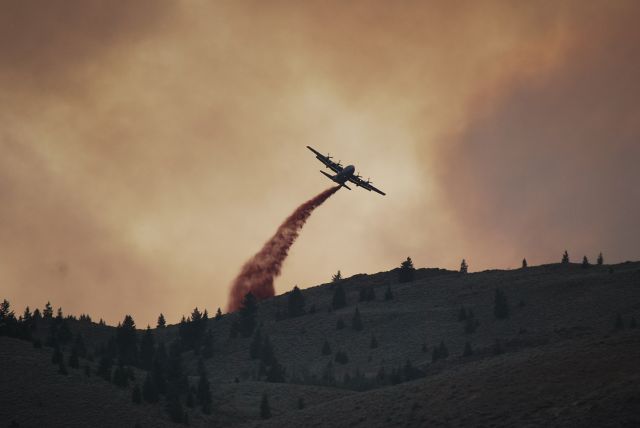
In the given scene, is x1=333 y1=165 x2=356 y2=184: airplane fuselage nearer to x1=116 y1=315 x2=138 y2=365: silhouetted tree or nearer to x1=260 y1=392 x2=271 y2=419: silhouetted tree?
x1=260 y1=392 x2=271 y2=419: silhouetted tree

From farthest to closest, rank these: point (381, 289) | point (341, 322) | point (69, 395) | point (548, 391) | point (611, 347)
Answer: point (381, 289), point (341, 322), point (69, 395), point (611, 347), point (548, 391)

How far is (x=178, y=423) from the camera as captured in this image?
10169cm

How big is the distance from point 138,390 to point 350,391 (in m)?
27.7

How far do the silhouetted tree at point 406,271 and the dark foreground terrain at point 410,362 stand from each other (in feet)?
7.86

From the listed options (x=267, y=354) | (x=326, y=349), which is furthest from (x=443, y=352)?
(x=267, y=354)

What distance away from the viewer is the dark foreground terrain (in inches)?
3051

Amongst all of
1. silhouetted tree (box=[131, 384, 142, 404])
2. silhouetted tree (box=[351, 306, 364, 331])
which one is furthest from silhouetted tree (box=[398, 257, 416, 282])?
silhouetted tree (box=[131, 384, 142, 404])

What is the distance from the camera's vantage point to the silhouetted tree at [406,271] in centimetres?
18688

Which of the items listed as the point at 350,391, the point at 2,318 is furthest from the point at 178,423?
the point at 2,318

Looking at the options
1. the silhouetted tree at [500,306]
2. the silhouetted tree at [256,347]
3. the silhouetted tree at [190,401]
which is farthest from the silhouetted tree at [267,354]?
the silhouetted tree at [500,306]

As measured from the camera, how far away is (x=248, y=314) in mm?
169875

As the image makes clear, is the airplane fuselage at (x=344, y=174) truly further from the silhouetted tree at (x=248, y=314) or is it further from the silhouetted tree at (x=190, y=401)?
the silhouetted tree at (x=248, y=314)

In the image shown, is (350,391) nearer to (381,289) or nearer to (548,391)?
(548,391)


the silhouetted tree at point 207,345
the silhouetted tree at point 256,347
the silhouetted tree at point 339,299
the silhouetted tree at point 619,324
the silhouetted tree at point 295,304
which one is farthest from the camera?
the silhouetted tree at point 339,299
